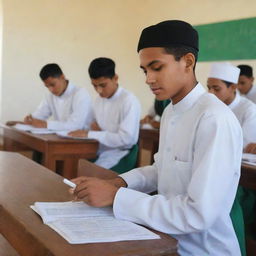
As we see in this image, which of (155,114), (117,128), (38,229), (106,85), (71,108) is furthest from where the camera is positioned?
(155,114)

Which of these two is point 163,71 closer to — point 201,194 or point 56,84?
point 201,194

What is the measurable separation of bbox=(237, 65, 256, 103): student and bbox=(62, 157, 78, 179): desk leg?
2.52 m

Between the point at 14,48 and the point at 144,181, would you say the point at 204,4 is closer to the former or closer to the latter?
the point at 14,48

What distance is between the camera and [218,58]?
553 cm

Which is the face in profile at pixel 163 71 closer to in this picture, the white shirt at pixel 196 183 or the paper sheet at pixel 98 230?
the white shirt at pixel 196 183

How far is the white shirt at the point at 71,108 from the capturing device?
4.16 m

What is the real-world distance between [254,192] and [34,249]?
1962 millimetres

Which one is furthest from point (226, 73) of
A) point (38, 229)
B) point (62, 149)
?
point (38, 229)

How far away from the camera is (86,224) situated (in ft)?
3.77

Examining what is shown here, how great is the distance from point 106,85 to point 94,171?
1.87m

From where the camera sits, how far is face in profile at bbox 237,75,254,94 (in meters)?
4.86

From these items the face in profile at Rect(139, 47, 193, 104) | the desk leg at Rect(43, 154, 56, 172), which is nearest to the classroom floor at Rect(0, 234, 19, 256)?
the face in profile at Rect(139, 47, 193, 104)

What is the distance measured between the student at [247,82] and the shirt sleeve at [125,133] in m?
1.86

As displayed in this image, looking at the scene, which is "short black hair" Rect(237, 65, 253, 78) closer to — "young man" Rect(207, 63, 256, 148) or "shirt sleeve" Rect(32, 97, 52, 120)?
"young man" Rect(207, 63, 256, 148)
